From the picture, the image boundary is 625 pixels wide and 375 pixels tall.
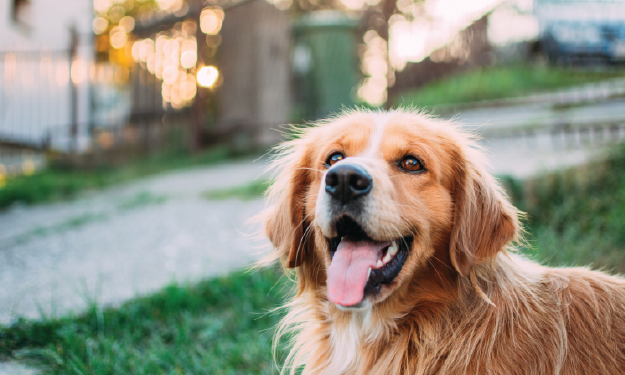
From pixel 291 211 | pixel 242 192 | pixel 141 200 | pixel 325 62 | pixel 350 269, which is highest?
pixel 325 62

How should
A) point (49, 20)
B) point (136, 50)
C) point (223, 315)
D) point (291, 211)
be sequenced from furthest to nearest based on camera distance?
point (49, 20) → point (136, 50) → point (223, 315) → point (291, 211)

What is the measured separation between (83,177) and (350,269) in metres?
7.88

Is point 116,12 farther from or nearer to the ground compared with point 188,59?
farther from the ground

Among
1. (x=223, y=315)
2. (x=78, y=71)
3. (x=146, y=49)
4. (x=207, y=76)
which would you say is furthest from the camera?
(x=78, y=71)

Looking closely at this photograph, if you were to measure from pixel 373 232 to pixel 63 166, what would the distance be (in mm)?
9313

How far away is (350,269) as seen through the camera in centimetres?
212

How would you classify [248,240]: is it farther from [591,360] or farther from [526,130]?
[526,130]

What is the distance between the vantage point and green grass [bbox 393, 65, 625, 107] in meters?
9.33

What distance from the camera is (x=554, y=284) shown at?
2.15 m

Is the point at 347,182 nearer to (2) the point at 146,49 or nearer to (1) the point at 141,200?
(1) the point at 141,200

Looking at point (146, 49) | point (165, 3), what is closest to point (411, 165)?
point (146, 49)

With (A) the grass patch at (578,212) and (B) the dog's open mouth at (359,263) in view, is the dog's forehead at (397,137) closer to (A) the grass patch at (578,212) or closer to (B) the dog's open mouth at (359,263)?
(B) the dog's open mouth at (359,263)

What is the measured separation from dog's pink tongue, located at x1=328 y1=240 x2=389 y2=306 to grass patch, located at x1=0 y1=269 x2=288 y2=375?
1083mm

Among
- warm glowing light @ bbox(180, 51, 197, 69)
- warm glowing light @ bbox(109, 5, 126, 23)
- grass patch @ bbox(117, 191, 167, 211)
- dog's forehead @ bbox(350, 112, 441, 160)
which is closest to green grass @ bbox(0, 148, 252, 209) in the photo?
grass patch @ bbox(117, 191, 167, 211)
